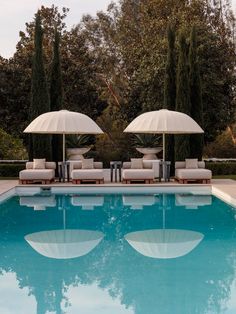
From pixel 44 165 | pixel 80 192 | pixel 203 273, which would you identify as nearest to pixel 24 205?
pixel 80 192

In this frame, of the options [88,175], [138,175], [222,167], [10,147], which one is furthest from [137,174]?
[10,147]

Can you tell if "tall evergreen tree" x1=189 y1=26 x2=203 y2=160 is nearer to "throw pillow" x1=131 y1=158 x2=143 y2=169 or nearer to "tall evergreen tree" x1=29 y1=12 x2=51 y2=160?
"throw pillow" x1=131 y1=158 x2=143 y2=169

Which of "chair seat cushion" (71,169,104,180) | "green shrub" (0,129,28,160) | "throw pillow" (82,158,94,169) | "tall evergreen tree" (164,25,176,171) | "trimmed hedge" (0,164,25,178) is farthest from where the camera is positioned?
"green shrub" (0,129,28,160)

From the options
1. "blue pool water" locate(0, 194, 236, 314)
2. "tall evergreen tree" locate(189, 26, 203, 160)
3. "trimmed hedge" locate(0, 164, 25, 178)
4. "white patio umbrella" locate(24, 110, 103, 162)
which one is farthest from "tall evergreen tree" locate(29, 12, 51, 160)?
"blue pool water" locate(0, 194, 236, 314)

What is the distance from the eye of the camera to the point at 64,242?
10.2 metres

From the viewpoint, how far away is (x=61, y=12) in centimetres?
3478

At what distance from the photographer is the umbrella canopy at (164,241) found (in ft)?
30.1

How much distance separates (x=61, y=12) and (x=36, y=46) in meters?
14.3

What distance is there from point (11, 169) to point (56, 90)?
13.2 ft

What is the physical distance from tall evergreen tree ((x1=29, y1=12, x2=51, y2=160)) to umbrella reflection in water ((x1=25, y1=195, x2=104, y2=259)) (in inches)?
387

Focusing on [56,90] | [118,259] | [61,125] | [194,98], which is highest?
[56,90]

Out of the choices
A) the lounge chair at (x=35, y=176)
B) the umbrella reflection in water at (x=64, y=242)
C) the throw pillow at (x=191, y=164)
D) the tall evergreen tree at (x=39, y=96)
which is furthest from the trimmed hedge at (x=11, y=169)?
the umbrella reflection in water at (x=64, y=242)

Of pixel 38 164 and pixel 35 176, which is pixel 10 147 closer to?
pixel 38 164

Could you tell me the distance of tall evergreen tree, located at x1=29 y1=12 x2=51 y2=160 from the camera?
21.4 m
